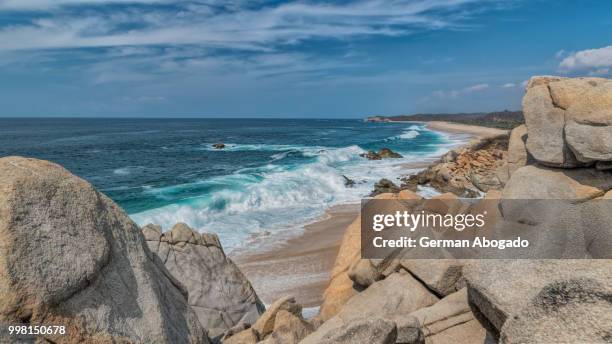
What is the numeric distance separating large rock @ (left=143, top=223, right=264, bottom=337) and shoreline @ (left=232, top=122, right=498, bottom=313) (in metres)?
2.41

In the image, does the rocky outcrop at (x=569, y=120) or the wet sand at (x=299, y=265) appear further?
the wet sand at (x=299, y=265)

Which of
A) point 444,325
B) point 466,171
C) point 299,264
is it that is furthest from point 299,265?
point 466,171

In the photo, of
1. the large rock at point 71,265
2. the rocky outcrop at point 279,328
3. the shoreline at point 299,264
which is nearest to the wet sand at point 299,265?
the shoreline at point 299,264

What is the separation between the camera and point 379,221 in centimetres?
1213

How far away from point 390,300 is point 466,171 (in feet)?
85.9

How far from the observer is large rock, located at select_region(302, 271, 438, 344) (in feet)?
29.1

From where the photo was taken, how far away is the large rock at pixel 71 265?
5.21 meters

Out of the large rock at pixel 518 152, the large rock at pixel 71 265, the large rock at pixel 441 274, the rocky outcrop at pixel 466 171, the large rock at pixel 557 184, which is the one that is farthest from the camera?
the rocky outcrop at pixel 466 171

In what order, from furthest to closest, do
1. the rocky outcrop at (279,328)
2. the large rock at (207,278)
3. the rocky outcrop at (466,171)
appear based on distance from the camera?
1. the rocky outcrop at (466,171)
2. the large rock at (207,278)
3. the rocky outcrop at (279,328)

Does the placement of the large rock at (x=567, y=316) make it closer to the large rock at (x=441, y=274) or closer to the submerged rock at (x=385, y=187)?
the large rock at (x=441, y=274)

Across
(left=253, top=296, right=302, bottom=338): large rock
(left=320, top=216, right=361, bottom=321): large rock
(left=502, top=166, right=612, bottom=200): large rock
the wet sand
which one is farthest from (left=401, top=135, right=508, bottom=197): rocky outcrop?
(left=253, top=296, right=302, bottom=338): large rock

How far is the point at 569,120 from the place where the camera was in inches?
341

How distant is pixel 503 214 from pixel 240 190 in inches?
928

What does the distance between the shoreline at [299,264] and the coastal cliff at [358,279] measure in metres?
3.20
